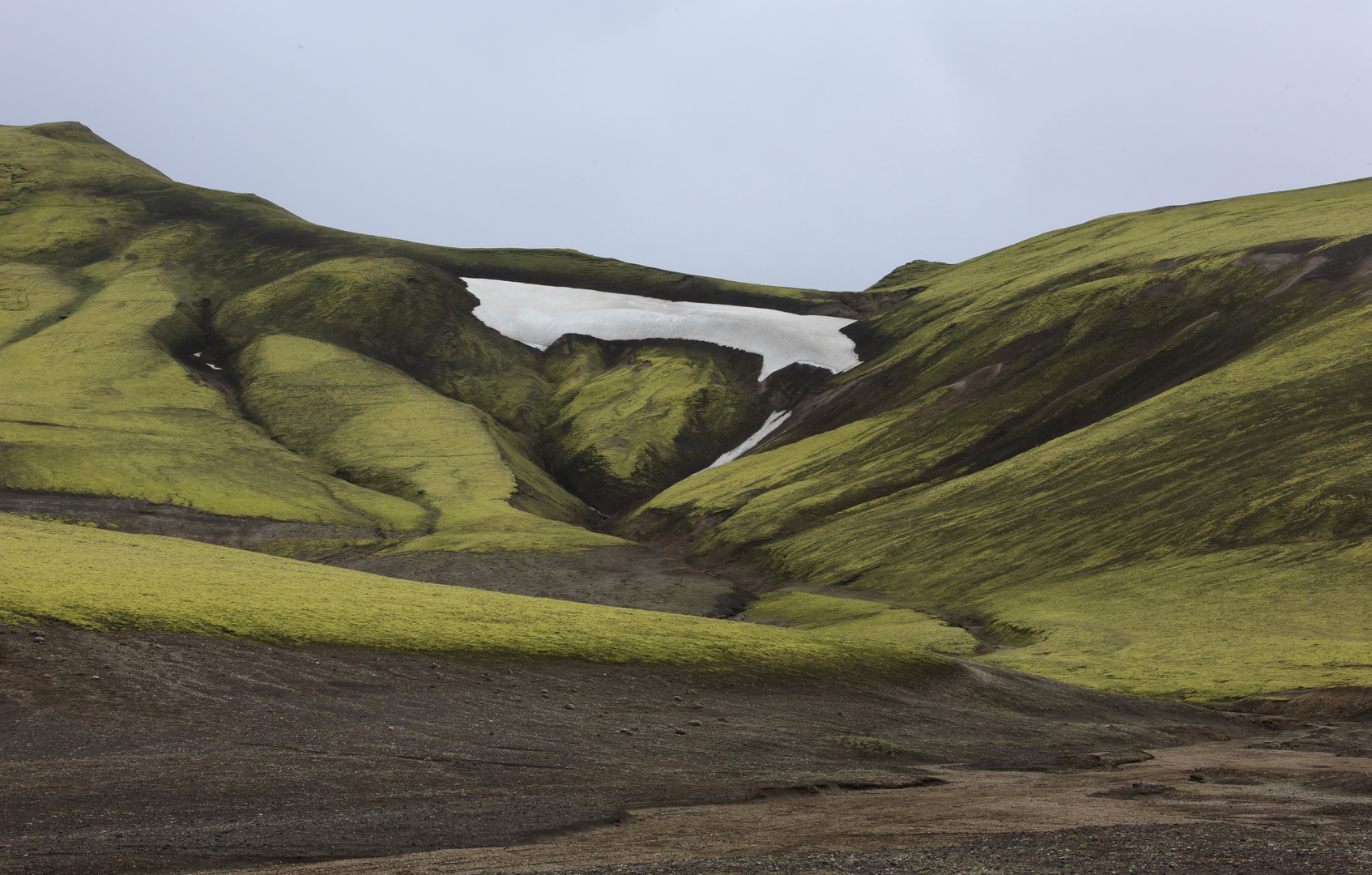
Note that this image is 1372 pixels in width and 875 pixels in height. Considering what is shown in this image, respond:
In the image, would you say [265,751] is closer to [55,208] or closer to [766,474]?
[766,474]

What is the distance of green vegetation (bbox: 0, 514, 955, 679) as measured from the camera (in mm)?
29391

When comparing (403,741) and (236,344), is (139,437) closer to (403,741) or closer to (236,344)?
(236,344)

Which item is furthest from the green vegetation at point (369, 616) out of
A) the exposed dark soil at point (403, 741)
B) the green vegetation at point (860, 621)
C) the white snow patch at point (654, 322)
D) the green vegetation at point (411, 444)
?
the white snow patch at point (654, 322)

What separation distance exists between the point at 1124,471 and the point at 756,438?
5596 cm

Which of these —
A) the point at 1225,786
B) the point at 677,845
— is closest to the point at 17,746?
the point at 677,845

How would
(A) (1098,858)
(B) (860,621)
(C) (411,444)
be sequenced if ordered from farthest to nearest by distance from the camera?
(C) (411,444)
(B) (860,621)
(A) (1098,858)

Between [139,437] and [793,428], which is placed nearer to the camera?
[139,437]

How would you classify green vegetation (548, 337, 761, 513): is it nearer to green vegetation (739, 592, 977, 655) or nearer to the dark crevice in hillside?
the dark crevice in hillside

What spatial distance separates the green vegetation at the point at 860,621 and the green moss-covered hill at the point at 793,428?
358mm

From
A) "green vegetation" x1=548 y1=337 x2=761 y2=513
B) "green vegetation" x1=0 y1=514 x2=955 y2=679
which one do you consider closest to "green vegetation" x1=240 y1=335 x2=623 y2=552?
"green vegetation" x1=548 y1=337 x2=761 y2=513

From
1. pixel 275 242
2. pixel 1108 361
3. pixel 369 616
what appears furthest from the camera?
pixel 275 242

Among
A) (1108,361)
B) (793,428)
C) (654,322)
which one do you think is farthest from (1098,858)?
(654,322)

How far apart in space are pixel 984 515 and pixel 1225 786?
49065 millimetres

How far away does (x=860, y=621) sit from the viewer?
2349 inches
